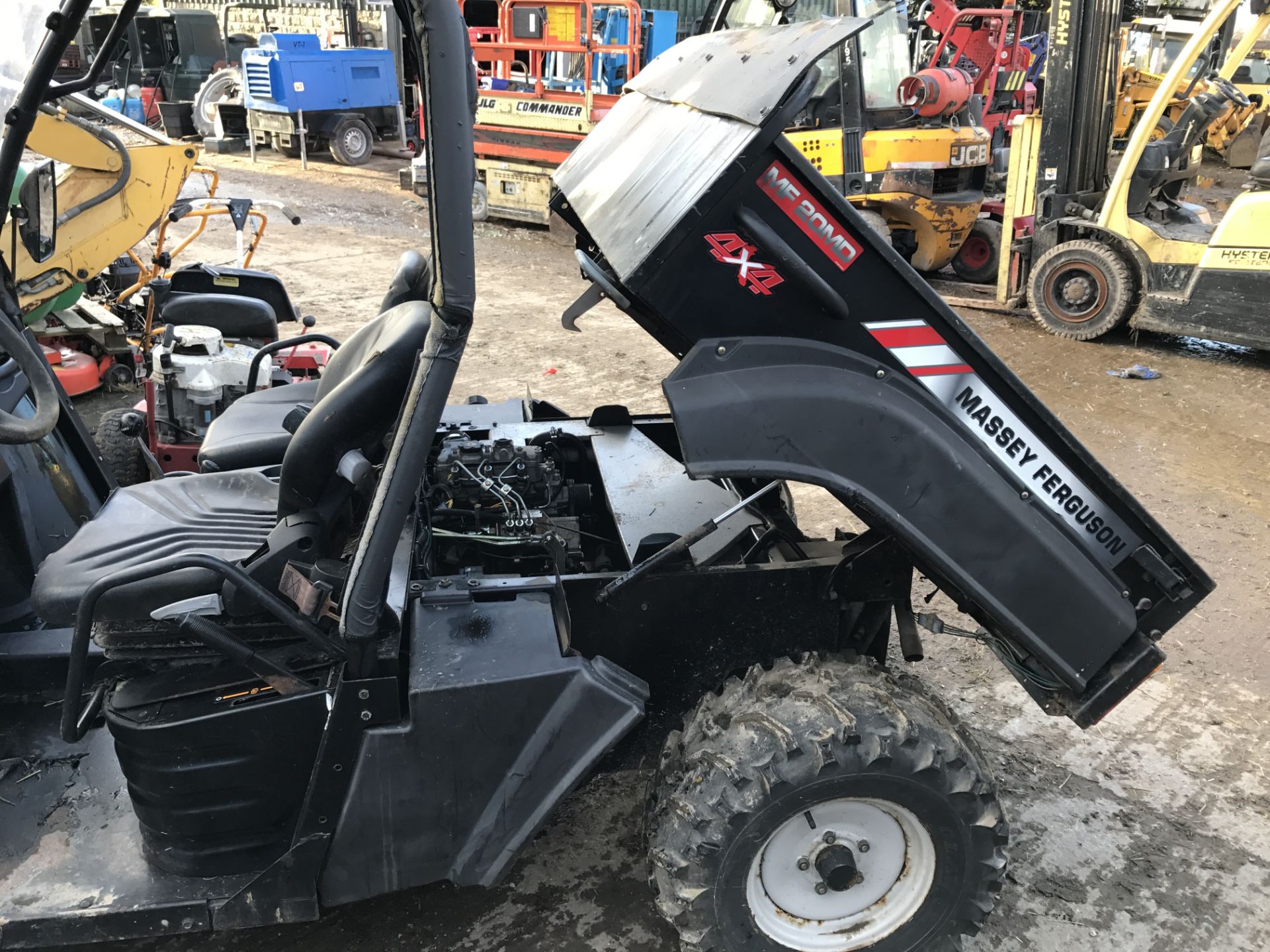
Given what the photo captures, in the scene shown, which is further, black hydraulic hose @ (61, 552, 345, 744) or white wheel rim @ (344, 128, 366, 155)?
white wheel rim @ (344, 128, 366, 155)

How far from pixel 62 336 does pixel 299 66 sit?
9525 millimetres

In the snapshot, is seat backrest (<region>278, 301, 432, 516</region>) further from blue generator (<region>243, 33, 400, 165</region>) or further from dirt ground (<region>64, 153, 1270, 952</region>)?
blue generator (<region>243, 33, 400, 165</region>)

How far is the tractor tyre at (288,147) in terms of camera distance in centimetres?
1495

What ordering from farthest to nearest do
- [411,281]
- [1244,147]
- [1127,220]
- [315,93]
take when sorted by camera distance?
[1244,147]
[315,93]
[1127,220]
[411,281]

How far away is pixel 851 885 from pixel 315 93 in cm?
1451

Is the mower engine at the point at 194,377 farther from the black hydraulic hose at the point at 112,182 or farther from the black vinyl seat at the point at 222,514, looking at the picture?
the black vinyl seat at the point at 222,514

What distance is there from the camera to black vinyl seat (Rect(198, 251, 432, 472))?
3191 mm

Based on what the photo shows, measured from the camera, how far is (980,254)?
9594 mm

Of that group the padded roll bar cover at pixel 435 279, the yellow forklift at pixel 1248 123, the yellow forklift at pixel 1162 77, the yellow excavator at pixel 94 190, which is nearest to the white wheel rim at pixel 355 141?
the yellow excavator at pixel 94 190

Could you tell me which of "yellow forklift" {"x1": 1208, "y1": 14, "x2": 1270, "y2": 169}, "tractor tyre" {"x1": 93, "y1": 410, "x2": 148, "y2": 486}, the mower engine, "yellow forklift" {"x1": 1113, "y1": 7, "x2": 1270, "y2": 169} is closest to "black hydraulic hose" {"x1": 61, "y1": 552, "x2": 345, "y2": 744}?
the mower engine

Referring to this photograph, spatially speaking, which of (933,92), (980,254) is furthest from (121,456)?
(980,254)

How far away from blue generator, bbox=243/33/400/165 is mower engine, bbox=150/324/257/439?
36.2ft

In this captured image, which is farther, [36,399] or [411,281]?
[411,281]

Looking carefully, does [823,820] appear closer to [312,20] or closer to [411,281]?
[411,281]
